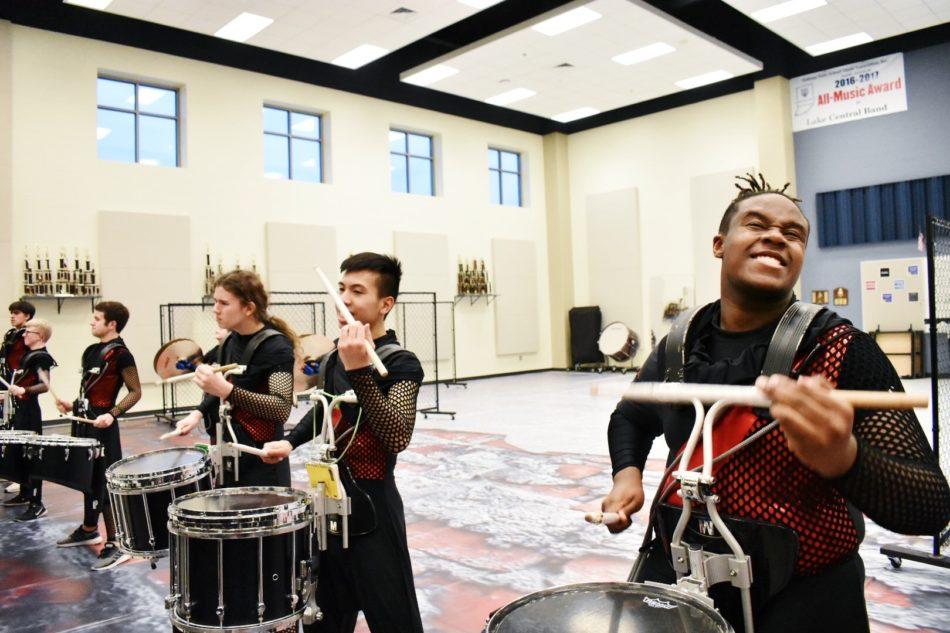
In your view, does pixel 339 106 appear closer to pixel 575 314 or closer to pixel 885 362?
pixel 575 314

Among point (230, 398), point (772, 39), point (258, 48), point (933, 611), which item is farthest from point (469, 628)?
point (772, 39)

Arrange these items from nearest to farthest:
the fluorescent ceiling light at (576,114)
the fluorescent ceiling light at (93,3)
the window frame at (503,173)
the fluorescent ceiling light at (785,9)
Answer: the fluorescent ceiling light at (93,3)
the fluorescent ceiling light at (785,9)
the fluorescent ceiling light at (576,114)
the window frame at (503,173)

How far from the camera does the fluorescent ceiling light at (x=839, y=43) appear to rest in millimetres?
11547

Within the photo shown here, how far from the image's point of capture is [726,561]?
1310 mm

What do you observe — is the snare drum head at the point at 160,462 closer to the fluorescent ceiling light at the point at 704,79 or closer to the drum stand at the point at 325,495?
the drum stand at the point at 325,495

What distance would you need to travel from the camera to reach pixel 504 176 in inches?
Answer: 666

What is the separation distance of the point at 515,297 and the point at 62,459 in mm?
12808

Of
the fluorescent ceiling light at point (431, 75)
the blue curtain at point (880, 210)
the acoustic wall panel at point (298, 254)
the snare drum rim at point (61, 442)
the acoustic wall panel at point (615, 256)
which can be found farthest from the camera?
the acoustic wall panel at point (615, 256)

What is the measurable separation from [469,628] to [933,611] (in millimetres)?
2172

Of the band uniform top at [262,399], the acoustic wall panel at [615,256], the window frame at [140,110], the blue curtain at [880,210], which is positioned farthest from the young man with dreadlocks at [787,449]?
the acoustic wall panel at [615,256]

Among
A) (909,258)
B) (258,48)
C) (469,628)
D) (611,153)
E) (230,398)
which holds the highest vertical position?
(258,48)

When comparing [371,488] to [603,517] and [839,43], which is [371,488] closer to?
[603,517]

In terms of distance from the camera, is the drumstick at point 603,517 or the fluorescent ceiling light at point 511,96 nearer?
the drumstick at point 603,517

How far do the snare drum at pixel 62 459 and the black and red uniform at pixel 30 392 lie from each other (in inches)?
64.8
